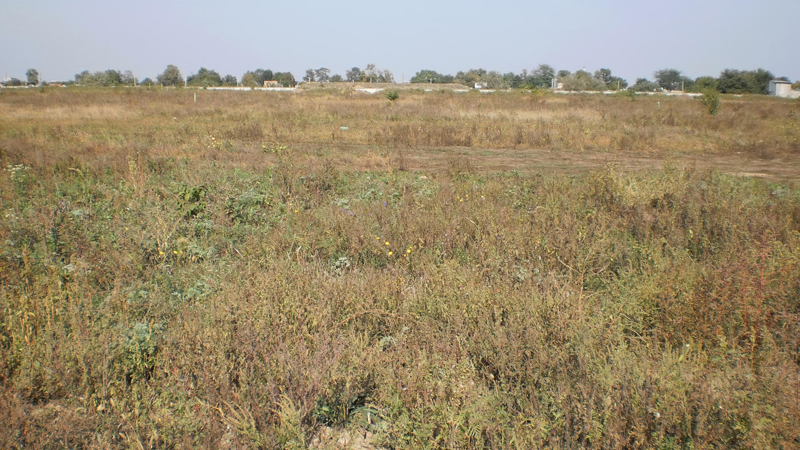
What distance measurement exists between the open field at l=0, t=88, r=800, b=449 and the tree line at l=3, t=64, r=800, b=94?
27922 mm

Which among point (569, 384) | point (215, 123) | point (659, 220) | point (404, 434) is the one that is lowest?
point (404, 434)

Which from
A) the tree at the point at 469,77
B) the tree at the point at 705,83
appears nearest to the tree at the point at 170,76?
the tree at the point at 469,77

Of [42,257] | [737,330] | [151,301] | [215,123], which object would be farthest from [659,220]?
[215,123]

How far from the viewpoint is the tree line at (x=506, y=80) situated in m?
58.6

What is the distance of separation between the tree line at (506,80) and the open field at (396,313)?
91.6 feet

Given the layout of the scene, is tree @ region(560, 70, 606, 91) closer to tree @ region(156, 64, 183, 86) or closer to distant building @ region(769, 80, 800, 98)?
distant building @ region(769, 80, 800, 98)

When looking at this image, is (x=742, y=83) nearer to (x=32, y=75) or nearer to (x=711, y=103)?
(x=711, y=103)

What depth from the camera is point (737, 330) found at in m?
3.51

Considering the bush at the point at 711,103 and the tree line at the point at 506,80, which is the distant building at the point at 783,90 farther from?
the bush at the point at 711,103

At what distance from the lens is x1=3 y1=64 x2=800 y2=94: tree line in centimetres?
5859

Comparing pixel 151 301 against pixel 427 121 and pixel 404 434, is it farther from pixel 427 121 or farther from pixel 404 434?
pixel 427 121

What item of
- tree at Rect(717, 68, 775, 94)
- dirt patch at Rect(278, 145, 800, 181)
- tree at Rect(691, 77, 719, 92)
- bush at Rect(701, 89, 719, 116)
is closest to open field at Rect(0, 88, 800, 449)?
dirt patch at Rect(278, 145, 800, 181)

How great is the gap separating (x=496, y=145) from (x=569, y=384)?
12.7 m

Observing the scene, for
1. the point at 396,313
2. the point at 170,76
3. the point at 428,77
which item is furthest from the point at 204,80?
the point at 396,313
